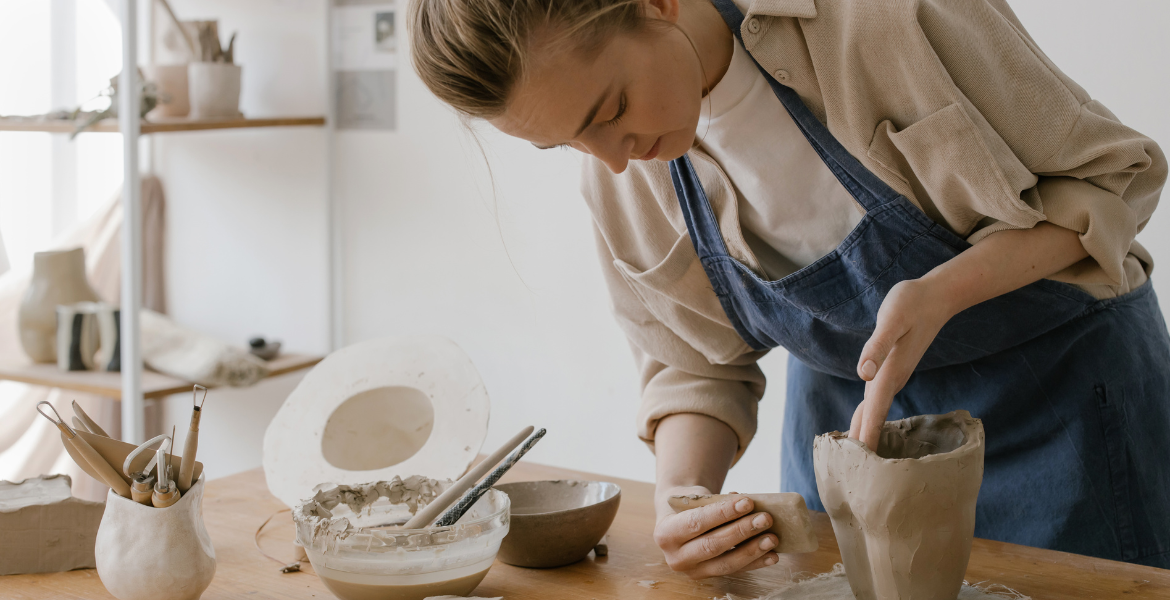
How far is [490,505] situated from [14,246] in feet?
7.30

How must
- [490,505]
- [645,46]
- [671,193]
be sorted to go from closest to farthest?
1. [645,46]
2. [490,505]
3. [671,193]

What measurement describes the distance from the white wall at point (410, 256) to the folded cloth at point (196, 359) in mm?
293

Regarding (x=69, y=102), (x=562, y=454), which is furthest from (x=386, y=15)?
(x=562, y=454)

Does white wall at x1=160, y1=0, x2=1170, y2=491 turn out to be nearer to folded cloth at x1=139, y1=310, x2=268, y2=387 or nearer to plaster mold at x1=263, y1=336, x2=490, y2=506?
folded cloth at x1=139, y1=310, x2=268, y2=387

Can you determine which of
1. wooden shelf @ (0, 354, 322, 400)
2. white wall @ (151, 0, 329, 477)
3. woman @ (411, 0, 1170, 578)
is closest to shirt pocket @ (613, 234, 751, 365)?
woman @ (411, 0, 1170, 578)

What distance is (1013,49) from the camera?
912mm

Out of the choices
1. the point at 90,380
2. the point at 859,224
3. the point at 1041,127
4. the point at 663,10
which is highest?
the point at 663,10

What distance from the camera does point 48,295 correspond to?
7.50 ft

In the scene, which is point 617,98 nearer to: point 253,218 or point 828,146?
point 828,146

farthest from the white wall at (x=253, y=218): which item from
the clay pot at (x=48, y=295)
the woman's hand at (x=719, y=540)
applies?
the woman's hand at (x=719, y=540)

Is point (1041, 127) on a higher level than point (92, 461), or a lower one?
higher

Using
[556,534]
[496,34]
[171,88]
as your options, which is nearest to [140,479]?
[556,534]

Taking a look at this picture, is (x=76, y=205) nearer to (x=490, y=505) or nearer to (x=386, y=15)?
(x=386, y=15)

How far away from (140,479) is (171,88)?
1.80 m
